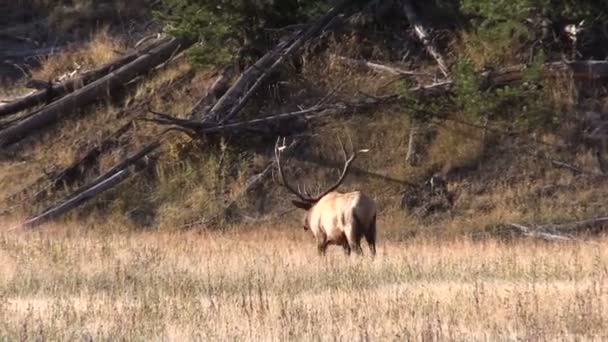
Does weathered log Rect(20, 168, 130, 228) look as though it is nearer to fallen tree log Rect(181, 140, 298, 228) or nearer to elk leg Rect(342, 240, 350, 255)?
fallen tree log Rect(181, 140, 298, 228)

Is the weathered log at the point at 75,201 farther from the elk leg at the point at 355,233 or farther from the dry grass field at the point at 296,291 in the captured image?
the elk leg at the point at 355,233

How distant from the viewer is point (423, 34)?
23906 mm

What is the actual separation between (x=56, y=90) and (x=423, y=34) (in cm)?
833

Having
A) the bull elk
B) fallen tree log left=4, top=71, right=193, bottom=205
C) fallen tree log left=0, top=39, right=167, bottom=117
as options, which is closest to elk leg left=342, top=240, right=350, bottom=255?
the bull elk

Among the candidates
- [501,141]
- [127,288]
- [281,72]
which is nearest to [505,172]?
[501,141]

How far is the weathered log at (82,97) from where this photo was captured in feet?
85.0

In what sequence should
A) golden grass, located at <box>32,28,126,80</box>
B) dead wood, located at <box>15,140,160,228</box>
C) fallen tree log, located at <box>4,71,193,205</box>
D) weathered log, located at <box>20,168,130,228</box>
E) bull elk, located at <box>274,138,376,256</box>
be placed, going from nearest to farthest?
bull elk, located at <box>274,138,376,256</box>, weathered log, located at <box>20,168,130,228</box>, dead wood, located at <box>15,140,160,228</box>, fallen tree log, located at <box>4,71,193,205</box>, golden grass, located at <box>32,28,126,80</box>

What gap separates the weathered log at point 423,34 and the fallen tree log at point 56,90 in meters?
5.72

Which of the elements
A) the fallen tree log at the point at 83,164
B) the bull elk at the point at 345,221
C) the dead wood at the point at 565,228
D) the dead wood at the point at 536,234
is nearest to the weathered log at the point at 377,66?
the fallen tree log at the point at 83,164

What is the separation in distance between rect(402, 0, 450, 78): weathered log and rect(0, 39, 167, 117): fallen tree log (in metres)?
5.72

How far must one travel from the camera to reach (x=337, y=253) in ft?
55.7

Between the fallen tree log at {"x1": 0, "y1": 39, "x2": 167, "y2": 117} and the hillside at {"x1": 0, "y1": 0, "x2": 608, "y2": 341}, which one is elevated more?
the fallen tree log at {"x1": 0, "y1": 39, "x2": 167, "y2": 117}

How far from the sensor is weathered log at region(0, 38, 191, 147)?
2592cm

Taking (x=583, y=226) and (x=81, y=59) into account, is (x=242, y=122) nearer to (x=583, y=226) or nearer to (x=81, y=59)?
(x=81, y=59)
